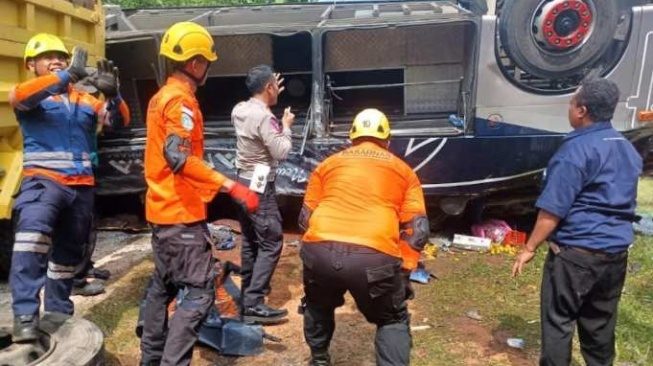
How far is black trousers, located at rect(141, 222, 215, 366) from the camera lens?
2.69 metres

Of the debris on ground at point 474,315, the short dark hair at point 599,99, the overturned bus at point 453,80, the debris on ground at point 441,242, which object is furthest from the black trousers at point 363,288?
the debris on ground at point 441,242

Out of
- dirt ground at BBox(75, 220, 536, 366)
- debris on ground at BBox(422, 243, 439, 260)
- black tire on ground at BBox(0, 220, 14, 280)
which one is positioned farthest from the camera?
debris on ground at BBox(422, 243, 439, 260)

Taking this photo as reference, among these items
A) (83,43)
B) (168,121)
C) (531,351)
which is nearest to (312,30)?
(83,43)

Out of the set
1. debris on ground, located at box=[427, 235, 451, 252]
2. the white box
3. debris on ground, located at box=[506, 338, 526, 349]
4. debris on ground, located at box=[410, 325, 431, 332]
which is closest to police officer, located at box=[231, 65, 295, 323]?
debris on ground, located at box=[410, 325, 431, 332]

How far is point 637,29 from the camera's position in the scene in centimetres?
492

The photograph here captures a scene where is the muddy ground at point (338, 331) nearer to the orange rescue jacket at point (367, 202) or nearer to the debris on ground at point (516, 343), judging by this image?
the debris on ground at point (516, 343)

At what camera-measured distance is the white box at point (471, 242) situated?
17.8 feet

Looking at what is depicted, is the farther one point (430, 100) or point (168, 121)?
point (430, 100)

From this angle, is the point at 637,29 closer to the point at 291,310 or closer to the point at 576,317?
the point at 576,317

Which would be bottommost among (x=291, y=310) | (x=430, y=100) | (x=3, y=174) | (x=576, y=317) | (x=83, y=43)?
(x=291, y=310)

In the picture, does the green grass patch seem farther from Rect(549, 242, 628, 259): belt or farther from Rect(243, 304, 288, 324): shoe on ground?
Rect(549, 242, 628, 259): belt

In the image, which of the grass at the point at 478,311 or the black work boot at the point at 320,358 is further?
the grass at the point at 478,311

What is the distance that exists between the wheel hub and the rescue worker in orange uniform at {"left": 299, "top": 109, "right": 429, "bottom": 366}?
2587mm

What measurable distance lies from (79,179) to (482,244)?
11.8 ft
